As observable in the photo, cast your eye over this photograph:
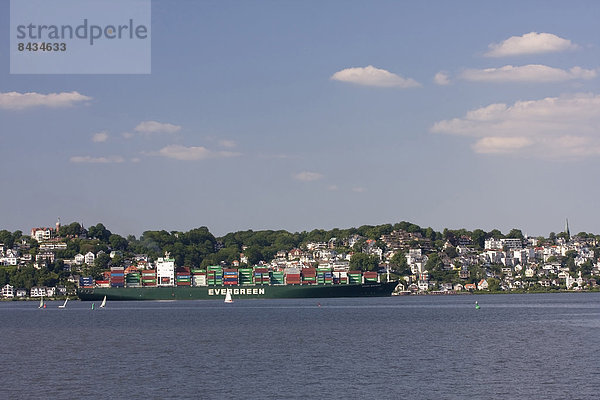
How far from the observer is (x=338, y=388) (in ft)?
154

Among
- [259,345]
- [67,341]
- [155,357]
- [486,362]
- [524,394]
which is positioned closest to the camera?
[524,394]

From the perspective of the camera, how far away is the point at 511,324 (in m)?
94.1

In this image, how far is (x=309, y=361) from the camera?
5894 centimetres

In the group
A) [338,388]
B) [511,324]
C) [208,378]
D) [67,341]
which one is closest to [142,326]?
[67,341]

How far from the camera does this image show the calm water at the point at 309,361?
46.4 meters

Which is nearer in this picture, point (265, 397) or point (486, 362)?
point (265, 397)

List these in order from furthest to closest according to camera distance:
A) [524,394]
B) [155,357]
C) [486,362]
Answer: [155,357] → [486,362] → [524,394]

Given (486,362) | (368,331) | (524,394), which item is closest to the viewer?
(524,394)

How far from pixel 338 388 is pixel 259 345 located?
987 inches

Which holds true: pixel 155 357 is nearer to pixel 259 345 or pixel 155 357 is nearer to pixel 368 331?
pixel 259 345

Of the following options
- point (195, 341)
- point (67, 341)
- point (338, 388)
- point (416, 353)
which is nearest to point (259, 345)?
point (195, 341)

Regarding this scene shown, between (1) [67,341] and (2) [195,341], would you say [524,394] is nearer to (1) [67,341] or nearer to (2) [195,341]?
(2) [195,341]

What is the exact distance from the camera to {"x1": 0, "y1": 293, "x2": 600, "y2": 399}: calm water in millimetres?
46375

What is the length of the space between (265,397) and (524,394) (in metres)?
13.4
